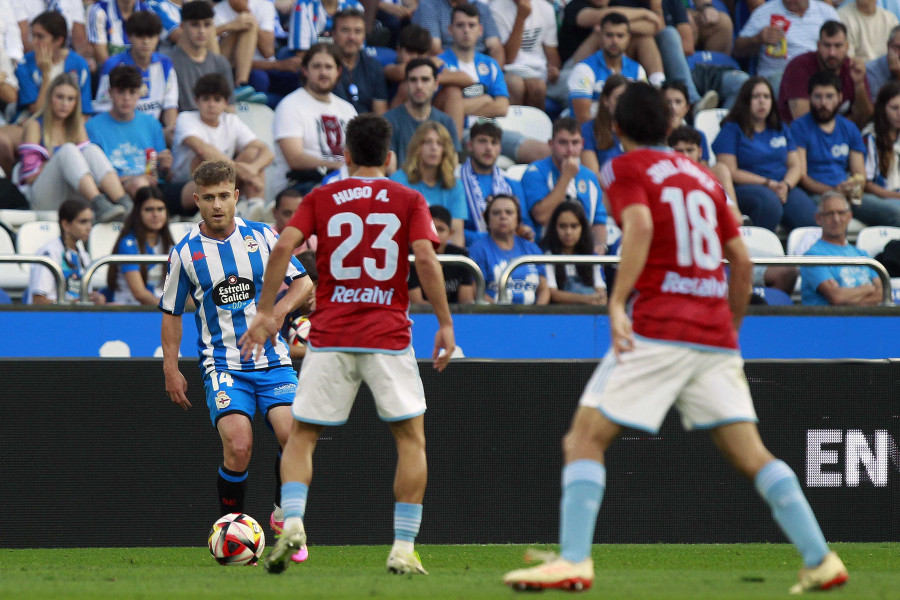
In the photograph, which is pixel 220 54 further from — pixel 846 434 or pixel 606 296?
pixel 846 434

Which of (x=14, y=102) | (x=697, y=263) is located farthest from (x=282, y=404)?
(x=14, y=102)

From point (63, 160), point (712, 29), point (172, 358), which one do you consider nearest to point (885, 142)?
point (712, 29)

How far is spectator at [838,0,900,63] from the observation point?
13.3m

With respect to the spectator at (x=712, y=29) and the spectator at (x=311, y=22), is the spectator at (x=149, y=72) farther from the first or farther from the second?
the spectator at (x=712, y=29)

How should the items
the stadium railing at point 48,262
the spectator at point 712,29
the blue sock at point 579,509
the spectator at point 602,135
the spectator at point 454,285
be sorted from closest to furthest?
1. the blue sock at point 579,509
2. the stadium railing at point 48,262
3. the spectator at point 454,285
4. the spectator at point 602,135
5. the spectator at point 712,29

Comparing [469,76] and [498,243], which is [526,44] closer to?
[469,76]

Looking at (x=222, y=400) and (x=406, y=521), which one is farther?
(x=222, y=400)

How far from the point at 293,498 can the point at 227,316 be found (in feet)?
4.30

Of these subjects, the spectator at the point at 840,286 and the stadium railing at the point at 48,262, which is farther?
the spectator at the point at 840,286

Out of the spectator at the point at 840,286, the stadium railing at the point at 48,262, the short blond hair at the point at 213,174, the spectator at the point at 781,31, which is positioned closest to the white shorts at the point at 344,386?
the short blond hair at the point at 213,174

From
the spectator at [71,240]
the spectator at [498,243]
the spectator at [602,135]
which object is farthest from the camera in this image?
the spectator at [602,135]

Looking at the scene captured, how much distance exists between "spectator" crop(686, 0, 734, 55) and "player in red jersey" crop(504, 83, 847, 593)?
963 centimetres

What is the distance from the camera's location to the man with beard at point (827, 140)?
457 inches

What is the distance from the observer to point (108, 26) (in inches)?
448
